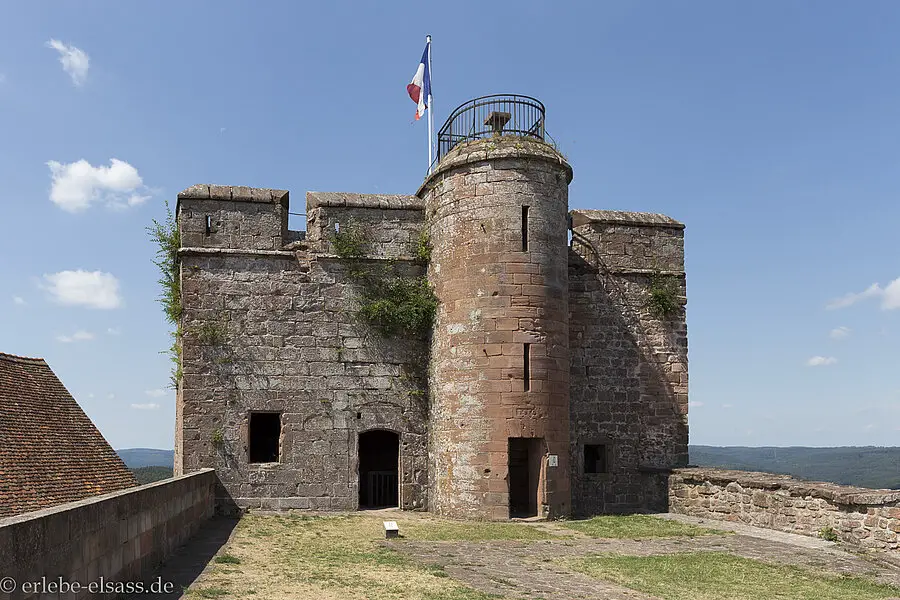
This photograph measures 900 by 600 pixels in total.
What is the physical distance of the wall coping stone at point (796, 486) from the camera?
11.2 meters

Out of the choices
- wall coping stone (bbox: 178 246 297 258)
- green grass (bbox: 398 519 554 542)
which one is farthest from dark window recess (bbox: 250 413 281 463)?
green grass (bbox: 398 519 554 542)

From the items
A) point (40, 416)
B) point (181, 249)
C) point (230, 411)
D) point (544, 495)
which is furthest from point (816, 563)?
point (40, 416)

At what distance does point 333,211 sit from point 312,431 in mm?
4620

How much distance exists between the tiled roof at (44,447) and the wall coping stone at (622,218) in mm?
11221

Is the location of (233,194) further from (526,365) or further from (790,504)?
(790,504)

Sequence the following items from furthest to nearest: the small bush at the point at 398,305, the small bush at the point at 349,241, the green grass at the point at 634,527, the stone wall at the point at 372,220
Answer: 1. the stone wall at the point at 372,220
2. the small bush at the point at 349,241
3. the small bush at the point at 398,305
4. the green grass at the point at 634,527

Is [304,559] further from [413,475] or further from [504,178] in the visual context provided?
[504,178]

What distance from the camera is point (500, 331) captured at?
585 inches

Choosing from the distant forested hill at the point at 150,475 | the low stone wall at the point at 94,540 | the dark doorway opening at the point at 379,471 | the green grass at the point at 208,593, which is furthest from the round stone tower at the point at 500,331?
the distant forested hill at the point at 150,475

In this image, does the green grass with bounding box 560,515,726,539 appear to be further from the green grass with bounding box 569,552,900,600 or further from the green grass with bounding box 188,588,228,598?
the green grass with bounding box 188,588,228,598

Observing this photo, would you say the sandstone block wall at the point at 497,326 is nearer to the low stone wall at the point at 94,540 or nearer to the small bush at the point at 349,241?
the small bush at the point at 349,241

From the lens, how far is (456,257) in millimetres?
15602

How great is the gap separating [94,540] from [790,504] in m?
10.7

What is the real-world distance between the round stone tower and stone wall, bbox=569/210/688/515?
213 cm
